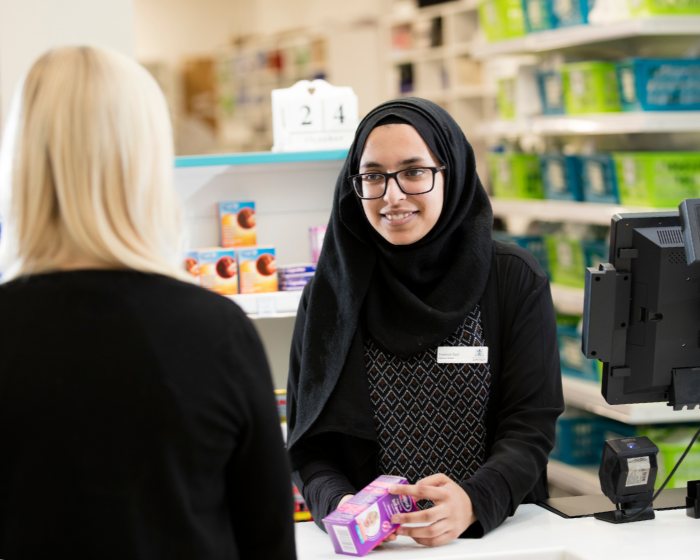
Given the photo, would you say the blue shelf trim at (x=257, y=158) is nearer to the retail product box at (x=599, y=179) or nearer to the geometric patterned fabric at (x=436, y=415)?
the geometric patterned fabric at (x=436, y=415)

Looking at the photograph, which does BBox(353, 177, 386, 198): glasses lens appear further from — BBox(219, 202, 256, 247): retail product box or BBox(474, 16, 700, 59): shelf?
BBox(474, 16, 700, 59): shelf

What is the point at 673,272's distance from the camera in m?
1.55

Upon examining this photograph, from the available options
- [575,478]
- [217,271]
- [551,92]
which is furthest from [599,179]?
[217,271]

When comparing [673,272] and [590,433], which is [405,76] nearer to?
[590,433]

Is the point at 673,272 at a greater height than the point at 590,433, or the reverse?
the point at 673,272

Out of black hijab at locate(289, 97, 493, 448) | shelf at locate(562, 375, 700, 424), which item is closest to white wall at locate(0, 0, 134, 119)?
black hijab at locate(289, 97, 493, 448)

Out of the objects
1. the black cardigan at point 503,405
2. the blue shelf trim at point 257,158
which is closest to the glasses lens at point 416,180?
the black cardigan at point 503,405

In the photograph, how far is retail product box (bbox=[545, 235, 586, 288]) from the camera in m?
3.49

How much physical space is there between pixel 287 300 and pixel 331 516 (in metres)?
1.06

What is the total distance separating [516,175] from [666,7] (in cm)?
112

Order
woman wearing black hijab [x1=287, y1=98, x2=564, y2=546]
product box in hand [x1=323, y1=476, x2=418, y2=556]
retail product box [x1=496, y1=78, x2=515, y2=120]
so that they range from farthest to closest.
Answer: retail product box [x1=496, y1=78, x2=515, y2=120] < woman wearing black hijab [x1=287, y1=98, x2=564, y2=546] < product box in hand [x1=323, y1=476, x2=418, y2=556]

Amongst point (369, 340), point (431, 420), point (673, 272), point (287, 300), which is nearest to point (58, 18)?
point (287, 300)

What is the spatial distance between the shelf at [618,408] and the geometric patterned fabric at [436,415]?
1.39 meters

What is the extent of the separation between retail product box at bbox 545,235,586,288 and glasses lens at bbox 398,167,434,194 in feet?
6.30
